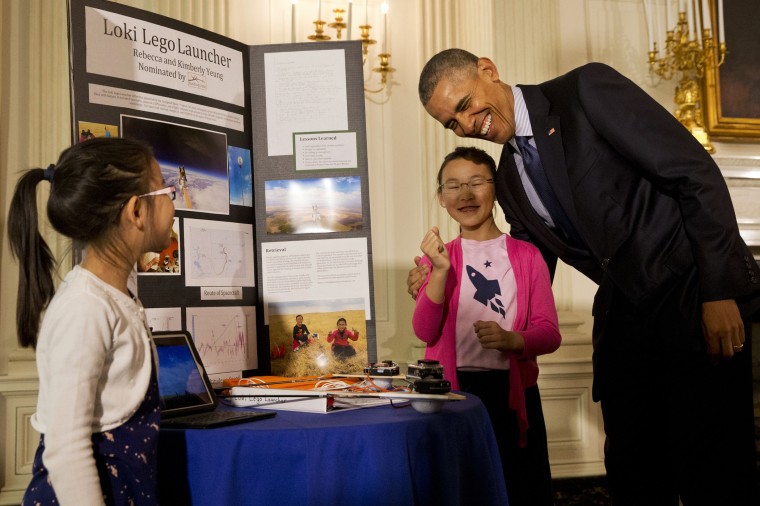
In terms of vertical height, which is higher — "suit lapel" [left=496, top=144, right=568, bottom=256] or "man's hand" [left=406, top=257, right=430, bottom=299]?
"suit lapel" [left=496, top=144, right=568, bottom=256]

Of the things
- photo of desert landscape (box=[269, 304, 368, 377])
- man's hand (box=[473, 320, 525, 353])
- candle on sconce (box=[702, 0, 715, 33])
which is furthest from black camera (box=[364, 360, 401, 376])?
candle on sconce (box=[702, 0, 715, 33])

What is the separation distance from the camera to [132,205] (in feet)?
4.92

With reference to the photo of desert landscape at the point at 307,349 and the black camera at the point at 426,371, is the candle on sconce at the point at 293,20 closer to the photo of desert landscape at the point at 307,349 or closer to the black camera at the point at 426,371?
the photo of desert landscape at the point at 307,349

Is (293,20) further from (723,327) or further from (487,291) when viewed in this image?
(723,327)

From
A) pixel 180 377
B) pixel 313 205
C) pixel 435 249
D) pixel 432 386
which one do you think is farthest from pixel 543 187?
pixel 180 377

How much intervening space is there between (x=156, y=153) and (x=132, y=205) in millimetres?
898

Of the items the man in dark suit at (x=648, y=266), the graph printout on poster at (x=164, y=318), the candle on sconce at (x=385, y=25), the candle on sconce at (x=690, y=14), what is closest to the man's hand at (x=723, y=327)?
the man in dark suit at (x=648, y=266)

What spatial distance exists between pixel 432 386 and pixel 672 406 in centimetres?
80

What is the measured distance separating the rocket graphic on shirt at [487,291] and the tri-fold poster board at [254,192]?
41 centimetres

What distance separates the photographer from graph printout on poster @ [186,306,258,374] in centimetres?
247

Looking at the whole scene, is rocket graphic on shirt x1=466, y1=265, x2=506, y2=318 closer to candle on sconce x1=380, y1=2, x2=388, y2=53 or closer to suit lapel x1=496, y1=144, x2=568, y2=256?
suit lapel x1=496, y1=144, x2=568, y2=256

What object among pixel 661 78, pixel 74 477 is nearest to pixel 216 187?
pixel 74 477

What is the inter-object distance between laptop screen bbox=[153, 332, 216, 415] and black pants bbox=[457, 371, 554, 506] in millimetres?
898

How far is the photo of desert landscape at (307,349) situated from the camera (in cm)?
261
